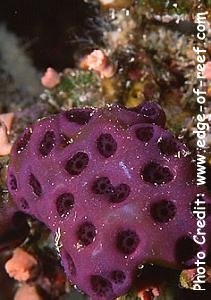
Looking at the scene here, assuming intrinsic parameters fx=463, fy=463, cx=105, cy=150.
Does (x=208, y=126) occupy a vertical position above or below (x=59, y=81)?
below

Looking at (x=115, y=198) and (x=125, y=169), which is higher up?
(x=125, y=169)

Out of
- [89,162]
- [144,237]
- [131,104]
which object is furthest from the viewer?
[131,104]

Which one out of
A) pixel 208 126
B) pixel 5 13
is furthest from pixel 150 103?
pixel 5 13

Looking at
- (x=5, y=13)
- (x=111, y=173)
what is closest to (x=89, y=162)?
(x=111, y=173)

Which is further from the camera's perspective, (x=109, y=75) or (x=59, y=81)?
(x=59, y=81)

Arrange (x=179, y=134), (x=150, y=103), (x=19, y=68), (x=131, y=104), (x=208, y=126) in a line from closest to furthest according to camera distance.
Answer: (x=150, y=103) < (x=208, y=126) < (x=179, y=134) < (x=131, y=104) < (x=19, y=68)

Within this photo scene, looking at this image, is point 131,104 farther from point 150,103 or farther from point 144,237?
point 144,237

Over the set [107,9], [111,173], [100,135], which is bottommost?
[111,173]
